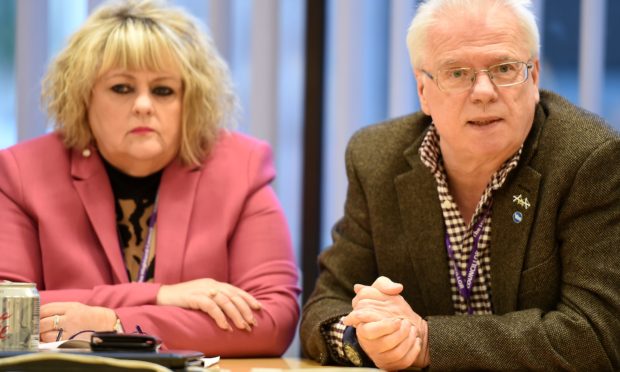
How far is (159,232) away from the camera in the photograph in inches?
126

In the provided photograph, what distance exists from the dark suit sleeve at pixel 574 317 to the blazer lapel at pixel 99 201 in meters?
1.10

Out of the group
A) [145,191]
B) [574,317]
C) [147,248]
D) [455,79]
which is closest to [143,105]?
[145,191]

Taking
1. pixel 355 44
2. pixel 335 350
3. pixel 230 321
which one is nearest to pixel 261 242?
pixel 230 321

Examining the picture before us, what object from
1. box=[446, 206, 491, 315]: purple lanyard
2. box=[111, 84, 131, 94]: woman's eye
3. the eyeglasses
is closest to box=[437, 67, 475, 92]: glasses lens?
the eyeglasses

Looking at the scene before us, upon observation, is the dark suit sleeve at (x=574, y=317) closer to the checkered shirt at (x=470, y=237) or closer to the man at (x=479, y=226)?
the man at (x=479, y=226)

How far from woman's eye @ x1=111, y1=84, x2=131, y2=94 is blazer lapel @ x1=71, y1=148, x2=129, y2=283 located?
23 centimetres

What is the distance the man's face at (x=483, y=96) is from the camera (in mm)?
2719

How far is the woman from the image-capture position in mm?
3092

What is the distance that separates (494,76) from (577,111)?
0.28 meters

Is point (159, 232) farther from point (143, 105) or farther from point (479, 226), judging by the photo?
point (479, 226)

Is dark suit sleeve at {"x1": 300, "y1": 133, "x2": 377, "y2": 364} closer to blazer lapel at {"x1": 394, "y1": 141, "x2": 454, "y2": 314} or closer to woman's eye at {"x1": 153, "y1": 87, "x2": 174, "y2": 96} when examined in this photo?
blazer lapel at {"x1": 394, "y1": 141, "x2": 454, "y2": 314}

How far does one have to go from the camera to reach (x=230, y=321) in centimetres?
295

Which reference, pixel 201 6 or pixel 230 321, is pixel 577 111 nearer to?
pixel 230 321

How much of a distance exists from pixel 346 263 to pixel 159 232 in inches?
24.8
